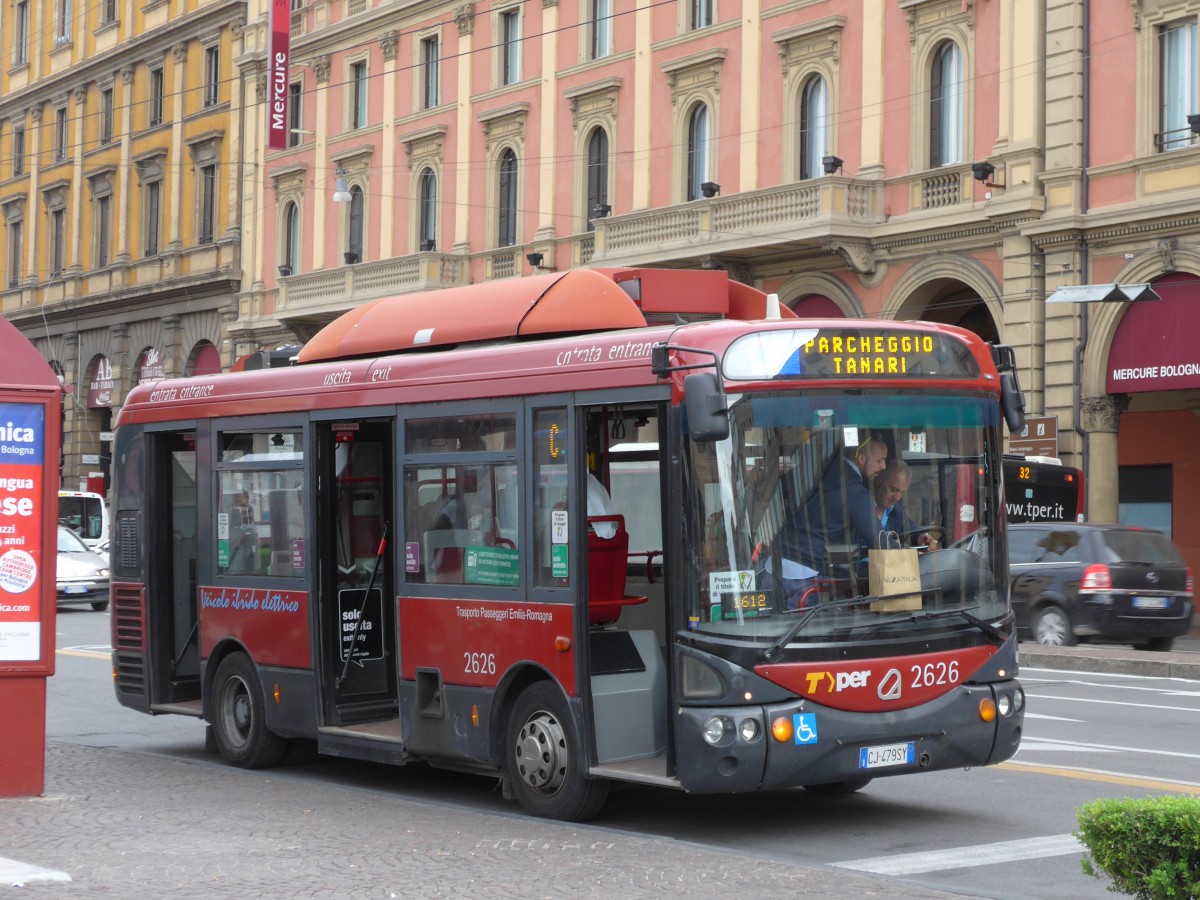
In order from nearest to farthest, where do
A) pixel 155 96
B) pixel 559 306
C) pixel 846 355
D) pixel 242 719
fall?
→ pixel 846 355
pixel 559 306
pixel 242 719
pixel 155 96

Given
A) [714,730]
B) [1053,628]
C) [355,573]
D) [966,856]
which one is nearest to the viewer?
[966,856]

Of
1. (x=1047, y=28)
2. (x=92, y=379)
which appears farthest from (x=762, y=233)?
(x=92, y=379)

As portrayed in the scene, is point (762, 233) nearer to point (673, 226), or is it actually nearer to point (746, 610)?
point (673, 226)

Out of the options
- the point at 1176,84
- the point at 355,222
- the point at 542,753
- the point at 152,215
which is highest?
the point at 152,215

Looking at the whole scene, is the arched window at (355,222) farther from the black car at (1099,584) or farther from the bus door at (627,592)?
the bus door at (627,592)

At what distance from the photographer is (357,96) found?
44.6 m

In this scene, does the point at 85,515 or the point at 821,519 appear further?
the point at 85,515

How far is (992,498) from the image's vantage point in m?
9.75

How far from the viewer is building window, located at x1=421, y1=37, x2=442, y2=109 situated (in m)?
41.9

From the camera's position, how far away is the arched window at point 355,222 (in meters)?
44.3

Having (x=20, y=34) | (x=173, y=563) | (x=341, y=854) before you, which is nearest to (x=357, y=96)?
(x=20, y=34)

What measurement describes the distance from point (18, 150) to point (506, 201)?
28.5 metres

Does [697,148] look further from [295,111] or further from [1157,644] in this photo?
[295,111]

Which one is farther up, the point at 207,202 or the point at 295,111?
the point at 295,111
